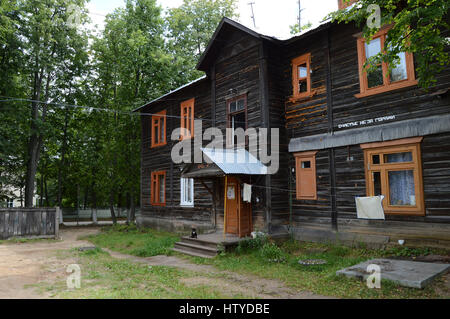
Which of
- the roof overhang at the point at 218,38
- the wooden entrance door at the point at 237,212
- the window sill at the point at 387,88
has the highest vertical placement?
the roof overhang at the point at 218,38

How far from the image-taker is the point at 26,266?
32.8 feet

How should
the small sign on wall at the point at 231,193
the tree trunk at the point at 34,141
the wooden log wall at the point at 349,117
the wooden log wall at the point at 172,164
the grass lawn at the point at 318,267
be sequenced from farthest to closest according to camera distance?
1. the tree trunk at the point at 34,141
2. the wooden log wall at the point at 172,164
3. the small sign on wall at the point at 231,193
4. the wooden log wall at the point at 349,117
5. the grass lawn at the point at 318,267

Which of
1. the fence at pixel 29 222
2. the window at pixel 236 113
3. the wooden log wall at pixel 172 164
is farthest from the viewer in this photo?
the wooden log wall at pixel 172 164

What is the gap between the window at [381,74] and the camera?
9.63m

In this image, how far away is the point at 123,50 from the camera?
24.9 m

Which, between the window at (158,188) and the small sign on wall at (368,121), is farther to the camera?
the window at (158,188)

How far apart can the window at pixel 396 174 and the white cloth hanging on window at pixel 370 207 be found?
0.38 meters

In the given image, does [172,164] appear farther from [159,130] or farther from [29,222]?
[29,222]

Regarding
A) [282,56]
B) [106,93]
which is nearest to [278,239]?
[282,56]

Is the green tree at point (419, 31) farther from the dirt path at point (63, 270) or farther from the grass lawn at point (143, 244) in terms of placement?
the grass lawn at point (143, 244)

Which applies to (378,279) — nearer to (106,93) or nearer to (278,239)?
(278,239)

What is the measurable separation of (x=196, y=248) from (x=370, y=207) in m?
6.19

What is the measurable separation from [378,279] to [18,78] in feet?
87.6

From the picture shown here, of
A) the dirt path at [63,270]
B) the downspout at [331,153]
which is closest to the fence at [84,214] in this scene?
the dirt path at [63,270]
